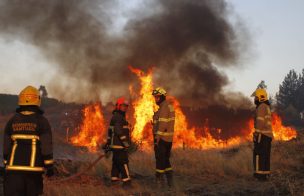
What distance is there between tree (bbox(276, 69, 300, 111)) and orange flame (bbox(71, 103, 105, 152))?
45.9 meters

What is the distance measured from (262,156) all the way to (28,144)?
625cm

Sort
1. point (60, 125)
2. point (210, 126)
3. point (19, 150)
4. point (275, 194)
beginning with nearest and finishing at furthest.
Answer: point (19, 150), point (275, 194), point (210, 126), point (60, 125)

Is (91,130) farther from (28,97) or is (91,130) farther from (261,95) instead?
(28,97)

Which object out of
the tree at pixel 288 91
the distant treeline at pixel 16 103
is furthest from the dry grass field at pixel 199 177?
the tree at pixel 288 91

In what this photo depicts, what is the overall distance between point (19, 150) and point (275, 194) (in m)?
5.05

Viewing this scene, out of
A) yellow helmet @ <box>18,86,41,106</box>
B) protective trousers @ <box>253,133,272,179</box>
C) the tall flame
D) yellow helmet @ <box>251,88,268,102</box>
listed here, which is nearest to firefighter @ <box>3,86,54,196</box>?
yellow helmet @ <box>18,86,41,106</box>

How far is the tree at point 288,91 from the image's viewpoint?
225 feet

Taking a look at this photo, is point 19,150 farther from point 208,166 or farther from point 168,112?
point 208,166

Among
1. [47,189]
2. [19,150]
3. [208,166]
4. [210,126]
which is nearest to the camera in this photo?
[19,150]

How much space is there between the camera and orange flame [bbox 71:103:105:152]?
26.6 m

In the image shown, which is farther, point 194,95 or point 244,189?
point 194,95

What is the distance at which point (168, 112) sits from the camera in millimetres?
9297

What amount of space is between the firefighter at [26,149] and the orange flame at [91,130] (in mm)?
19744

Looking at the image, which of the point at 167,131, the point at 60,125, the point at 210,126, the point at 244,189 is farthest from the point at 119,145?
the point at 60,125
